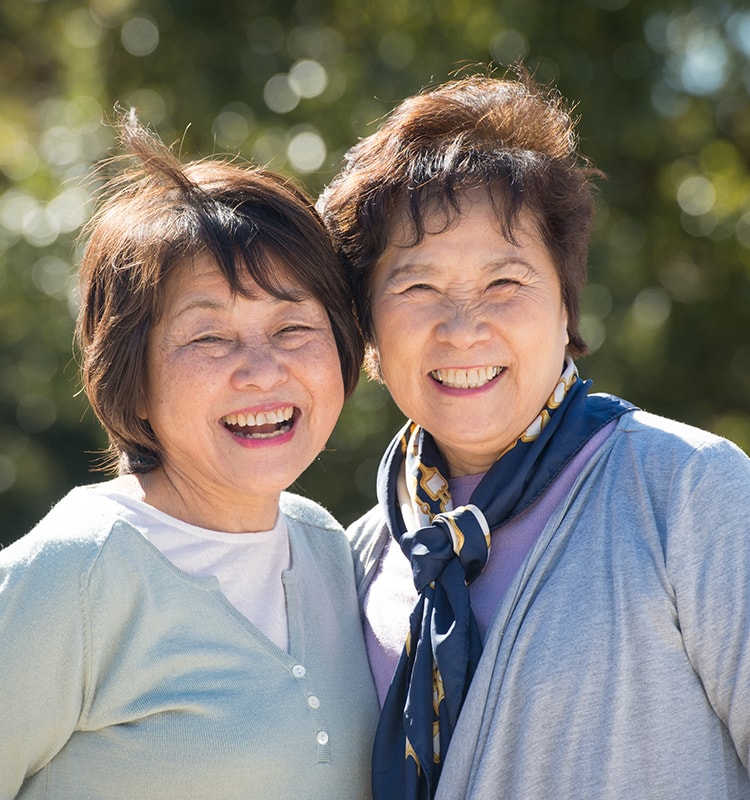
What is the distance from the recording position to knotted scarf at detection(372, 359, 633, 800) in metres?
2.26

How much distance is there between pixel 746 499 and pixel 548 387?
21.9 inches

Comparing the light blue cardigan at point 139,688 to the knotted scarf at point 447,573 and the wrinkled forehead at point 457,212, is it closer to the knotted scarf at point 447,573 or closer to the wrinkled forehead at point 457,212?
the knotted scarf at point 447,573

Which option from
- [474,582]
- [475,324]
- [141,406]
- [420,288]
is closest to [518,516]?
[474,582]

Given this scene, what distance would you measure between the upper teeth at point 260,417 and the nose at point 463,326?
1.26 feet

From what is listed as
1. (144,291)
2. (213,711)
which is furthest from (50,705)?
(144,291)

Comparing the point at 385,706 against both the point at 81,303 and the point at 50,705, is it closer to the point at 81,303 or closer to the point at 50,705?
the point at 50,705

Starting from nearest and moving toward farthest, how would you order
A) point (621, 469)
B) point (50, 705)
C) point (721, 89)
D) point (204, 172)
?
point (50, 705)
point (621, 469)
point (204, 172)
point (721, 89)

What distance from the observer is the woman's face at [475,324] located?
2.46 metres

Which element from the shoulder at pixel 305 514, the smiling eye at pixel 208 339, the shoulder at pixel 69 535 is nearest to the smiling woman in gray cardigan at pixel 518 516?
the shoulder at pixel 305 514

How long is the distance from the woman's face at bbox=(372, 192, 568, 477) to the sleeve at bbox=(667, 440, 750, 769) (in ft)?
1.55

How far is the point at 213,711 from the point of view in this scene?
218 centimetres

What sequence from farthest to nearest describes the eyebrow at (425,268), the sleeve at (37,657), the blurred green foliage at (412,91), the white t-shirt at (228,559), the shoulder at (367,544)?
the blurred green foliage at (412,91) → the shoulder at (367,544) → the eyebrow at (425,268) → the white t-shirt at (228,559) → the sleeve at (37,657)

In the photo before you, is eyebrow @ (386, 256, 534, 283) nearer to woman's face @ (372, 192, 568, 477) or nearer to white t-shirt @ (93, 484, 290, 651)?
woman's face @ (372, 192, 568, 477)

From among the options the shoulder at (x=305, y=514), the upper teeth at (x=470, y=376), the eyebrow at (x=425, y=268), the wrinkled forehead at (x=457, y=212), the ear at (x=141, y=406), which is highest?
the wrinkled forehead at (x=457, y=212)
